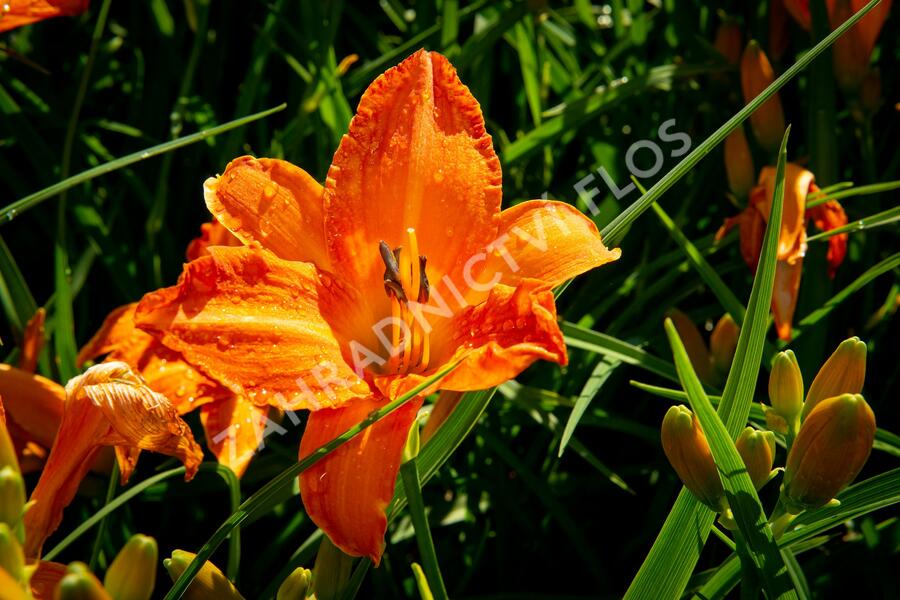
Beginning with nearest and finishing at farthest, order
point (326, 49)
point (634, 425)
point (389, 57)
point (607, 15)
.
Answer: point (634, 425), point (326, 49), point (389, 57), point (607, 15)

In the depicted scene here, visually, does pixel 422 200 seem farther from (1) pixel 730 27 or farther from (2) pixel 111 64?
(2) pixel 111 64

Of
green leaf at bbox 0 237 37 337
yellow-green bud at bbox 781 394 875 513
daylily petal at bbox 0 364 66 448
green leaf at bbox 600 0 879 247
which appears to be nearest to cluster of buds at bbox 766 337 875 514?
yellow-green bud at bbox 781 394 875 513

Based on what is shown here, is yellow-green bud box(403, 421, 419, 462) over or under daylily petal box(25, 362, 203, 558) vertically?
under

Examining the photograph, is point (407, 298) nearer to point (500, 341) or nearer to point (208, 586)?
point (500, 341)

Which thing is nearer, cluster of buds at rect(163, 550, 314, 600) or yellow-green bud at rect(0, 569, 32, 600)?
A: yellow-green bud at rect(0, 569, 32, 600)

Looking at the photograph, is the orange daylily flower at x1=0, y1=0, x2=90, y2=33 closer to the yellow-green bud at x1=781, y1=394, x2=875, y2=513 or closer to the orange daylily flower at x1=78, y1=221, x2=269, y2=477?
the orange daylily flower at x1=78, y1=221, x2=269, y2=477

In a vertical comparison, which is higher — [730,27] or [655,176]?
[730,27]

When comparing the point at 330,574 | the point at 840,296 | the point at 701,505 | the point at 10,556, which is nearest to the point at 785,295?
the point at 840,296

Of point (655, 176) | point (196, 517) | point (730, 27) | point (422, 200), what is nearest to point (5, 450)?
point (422, 200)
